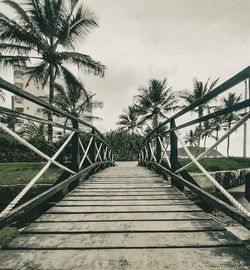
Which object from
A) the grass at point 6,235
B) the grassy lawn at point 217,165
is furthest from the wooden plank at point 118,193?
the grassy lawn at point 217,165

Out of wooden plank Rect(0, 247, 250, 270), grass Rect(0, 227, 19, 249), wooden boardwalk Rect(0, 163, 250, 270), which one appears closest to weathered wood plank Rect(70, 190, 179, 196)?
wooden boardwalk Rect(0, 163, 250, 270)

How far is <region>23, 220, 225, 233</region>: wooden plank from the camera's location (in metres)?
1.66

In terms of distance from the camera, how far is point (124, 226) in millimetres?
1744

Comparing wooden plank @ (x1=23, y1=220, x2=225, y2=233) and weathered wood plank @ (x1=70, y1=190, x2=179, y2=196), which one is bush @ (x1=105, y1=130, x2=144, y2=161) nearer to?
weathered wood plank @ (x1=70, y1=190, x2=179, y2=196)

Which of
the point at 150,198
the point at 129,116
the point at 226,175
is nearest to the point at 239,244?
the point at 150,198

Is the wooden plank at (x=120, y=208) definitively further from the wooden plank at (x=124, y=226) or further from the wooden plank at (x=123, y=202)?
the wooden plank at (x=124, y=226)

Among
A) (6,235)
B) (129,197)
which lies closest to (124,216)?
(129,197)

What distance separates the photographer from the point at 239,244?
1403 mm

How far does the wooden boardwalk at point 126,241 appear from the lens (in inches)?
48.6

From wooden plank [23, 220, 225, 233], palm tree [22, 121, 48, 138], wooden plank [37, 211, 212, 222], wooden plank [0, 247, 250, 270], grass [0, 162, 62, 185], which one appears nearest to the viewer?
wooden plank [0, 247, 250, 270]

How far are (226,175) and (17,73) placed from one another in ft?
117

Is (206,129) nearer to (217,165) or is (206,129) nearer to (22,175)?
(22,175)

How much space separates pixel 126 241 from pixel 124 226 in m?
0.26

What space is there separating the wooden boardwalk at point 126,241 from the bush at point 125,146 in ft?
54.5
